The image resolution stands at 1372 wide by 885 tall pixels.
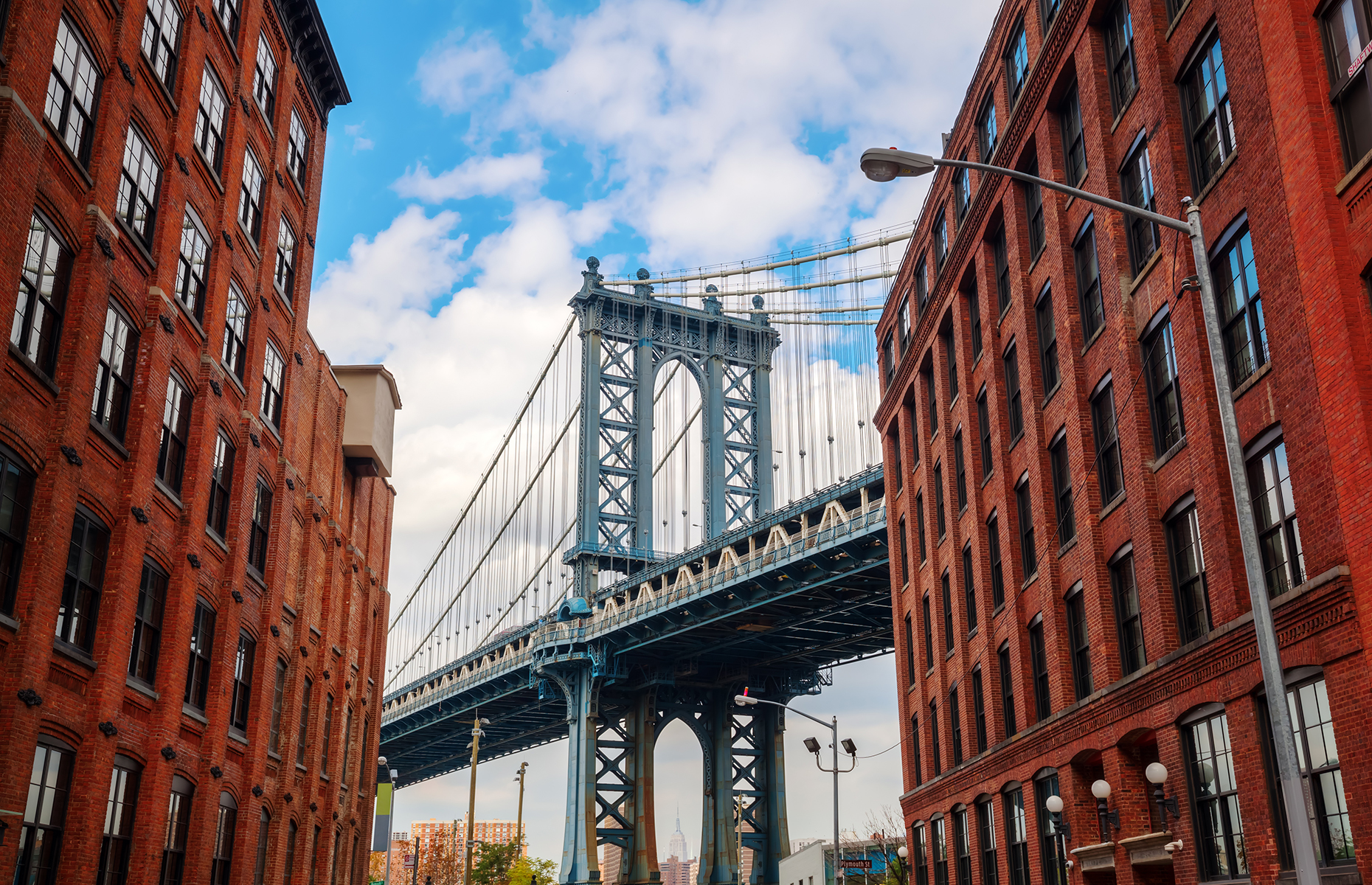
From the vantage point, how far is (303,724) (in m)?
34.2

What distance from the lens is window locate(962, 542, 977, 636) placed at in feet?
112

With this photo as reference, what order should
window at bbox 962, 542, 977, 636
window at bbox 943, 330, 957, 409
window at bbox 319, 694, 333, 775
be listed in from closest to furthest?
1. window at bbox 962, 542, 977, 636
2. window at bbox 319, 694, 333, 775
3. window at bbox 943, 330, 957, 409

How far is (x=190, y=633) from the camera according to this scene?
80.2ft

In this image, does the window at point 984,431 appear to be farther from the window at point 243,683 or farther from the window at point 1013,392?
the window at point 243,683

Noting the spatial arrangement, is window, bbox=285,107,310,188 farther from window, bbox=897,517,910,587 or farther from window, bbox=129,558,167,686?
window, bbox=897,517,910,587

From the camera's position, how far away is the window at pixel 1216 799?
18438 millimetres

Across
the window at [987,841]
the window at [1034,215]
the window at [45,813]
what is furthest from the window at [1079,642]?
the window at [45,813]

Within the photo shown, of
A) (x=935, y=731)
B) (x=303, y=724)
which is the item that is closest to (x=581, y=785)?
(x=935, y=731)

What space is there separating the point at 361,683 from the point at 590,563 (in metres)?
35.7

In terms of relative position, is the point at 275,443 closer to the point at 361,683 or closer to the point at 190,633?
the point at 190,633

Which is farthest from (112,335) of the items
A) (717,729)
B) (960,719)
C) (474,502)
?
(474,502)

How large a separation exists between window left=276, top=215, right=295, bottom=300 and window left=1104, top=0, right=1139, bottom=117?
1987cm

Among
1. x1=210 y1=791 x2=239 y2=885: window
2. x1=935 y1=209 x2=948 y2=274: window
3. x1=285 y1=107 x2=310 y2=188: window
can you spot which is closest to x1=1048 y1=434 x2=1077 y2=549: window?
x1=935 y1=209 x2=948 y2=274: window

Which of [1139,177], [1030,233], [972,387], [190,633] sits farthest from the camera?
[972,387]
